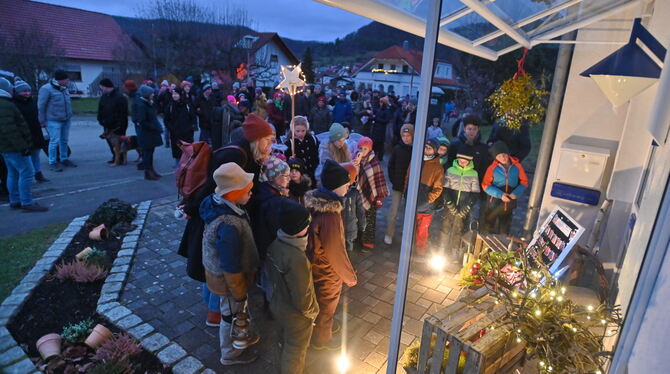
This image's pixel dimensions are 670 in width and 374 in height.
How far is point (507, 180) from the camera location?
5.23 metres

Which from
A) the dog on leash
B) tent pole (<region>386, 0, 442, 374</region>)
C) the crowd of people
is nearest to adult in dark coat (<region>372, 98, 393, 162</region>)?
the crowd of people

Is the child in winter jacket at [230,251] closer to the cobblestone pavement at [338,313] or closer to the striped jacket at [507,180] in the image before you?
the cobblestone pavement at [338,313]

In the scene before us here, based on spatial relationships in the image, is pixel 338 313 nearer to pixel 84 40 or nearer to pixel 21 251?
pixel 21 251

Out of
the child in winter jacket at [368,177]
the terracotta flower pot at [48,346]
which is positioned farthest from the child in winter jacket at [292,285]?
the child in winter jacket at [368,177]

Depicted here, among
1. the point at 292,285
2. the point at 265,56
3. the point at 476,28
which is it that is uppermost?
the point at 265,56

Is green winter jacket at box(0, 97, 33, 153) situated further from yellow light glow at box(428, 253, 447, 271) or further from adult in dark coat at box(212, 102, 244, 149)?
yellow light glow at box(428, 253, 447, 271)

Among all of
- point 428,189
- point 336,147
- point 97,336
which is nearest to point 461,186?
point 428,189

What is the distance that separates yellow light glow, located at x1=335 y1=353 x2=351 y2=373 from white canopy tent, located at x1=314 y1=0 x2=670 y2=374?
46.7 inches

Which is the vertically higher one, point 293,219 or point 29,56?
point 29,56

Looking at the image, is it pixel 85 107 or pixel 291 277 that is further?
pixel 85 107

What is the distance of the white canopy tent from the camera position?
1.94m

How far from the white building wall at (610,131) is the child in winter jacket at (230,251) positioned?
3.59m

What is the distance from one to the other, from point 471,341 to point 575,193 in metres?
3.43

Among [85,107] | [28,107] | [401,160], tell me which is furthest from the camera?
[85,107]
